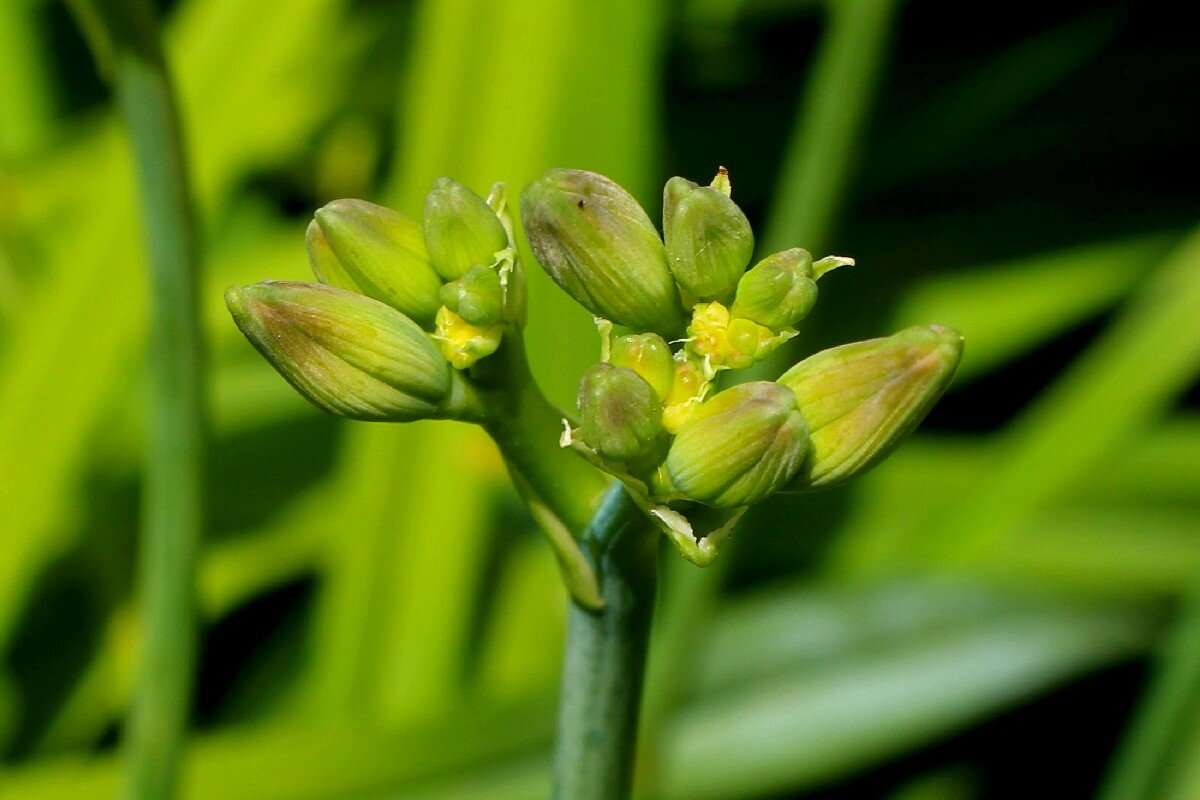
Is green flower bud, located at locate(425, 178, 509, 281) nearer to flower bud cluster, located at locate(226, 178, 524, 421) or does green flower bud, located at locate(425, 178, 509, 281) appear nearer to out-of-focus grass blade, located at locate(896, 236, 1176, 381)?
flower bud cluster, located at locate(226, 178, 524, 421)

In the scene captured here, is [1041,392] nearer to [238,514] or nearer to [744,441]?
[238,514]

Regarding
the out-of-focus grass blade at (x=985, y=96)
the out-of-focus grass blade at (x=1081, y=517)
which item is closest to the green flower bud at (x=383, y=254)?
the out-of-focus grass blade at (x=1081, y=517)

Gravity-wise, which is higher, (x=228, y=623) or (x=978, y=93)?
(x=978, y=93)

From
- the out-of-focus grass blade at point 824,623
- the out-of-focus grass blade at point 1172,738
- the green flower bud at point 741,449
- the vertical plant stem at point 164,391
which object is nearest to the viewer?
the green flower bud at point 741,449

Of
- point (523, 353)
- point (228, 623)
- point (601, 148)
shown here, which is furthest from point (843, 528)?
point (523, 353)

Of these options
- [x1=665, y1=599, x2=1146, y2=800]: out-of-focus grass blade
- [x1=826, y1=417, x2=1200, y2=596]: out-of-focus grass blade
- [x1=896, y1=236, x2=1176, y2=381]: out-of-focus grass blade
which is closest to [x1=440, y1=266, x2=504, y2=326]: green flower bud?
[x1=665, y1=599, x2=1146, y2=800]: out-of-focus grass blade

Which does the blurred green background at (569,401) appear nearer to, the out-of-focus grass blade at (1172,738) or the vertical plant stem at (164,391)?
the out-of-focus grass blade at (1172,738)
